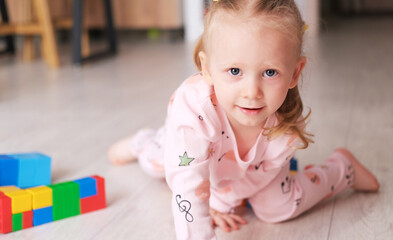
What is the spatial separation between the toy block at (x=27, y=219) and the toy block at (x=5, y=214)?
0.03 metres

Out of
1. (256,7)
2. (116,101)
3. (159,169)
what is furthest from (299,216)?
(116,101)

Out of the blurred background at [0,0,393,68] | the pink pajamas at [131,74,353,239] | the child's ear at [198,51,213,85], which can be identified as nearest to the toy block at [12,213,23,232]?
the pink pajamas at [131,74,353,239]

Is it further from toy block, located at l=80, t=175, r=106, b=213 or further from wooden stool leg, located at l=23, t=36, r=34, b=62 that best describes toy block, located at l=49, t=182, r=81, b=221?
wooden stool leg, located at l=23, t=36, r=34, b=62

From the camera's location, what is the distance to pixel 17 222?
96cm

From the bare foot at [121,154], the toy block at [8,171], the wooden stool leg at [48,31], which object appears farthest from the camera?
the wooden stool leg at [48,31]

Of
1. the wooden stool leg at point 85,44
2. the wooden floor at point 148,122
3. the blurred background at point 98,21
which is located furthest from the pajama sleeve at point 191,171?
the wooden stool leg at point 85,44

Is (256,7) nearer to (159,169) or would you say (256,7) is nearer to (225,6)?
(225,6)

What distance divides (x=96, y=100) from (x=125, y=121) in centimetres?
32

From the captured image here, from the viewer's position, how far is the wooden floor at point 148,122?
3.25 feet

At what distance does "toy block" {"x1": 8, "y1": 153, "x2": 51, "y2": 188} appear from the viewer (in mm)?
1090

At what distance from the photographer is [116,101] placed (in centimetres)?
192

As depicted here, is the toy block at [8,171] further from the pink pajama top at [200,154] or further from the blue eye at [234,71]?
the blue eye at [234,71]

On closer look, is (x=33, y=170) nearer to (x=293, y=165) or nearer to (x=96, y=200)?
(x=96, y=200)

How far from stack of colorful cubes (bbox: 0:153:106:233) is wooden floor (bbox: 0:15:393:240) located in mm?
19
